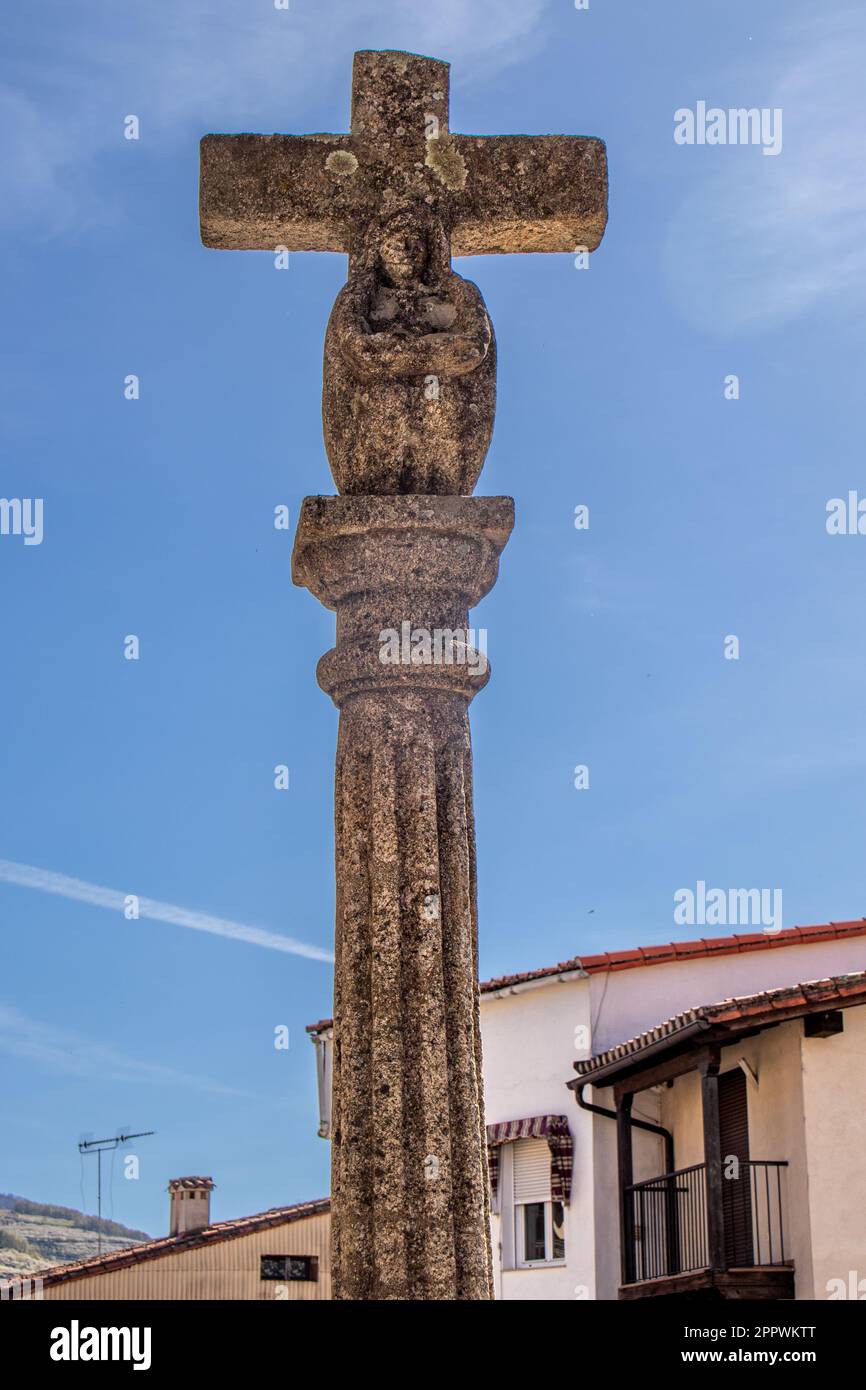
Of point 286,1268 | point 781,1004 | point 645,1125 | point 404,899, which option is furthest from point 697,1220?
point 404,899

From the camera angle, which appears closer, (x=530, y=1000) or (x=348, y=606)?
(x=348, y=606)

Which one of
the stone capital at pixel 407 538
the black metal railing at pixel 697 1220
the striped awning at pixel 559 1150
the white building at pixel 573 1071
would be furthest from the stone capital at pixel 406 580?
the striped awning at pixel 559 1150

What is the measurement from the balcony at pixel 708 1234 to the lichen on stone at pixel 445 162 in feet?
44.3

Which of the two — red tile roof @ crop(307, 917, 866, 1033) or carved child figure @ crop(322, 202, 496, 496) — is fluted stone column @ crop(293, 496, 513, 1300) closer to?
carved child figure @ crop(322, 202, 496, 496)

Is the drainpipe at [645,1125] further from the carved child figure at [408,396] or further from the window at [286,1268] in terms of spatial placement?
the carved child figure at [408,396]

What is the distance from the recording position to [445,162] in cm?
705

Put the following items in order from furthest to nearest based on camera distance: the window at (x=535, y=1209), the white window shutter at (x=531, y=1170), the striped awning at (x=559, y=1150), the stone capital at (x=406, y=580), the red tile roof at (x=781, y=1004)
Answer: the white window shutter at (x=531, y=1170), the window at (x=535, y=1209), the striped awning at (x=559, y=1150), the red tile roof at (x=781, y=1004), the stone capital at (x=406, y=580)

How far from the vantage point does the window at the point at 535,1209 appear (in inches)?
944

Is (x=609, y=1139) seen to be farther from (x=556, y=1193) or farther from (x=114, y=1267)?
(x=114, y=1267)

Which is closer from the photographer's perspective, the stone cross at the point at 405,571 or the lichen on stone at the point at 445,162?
the stone cross at the point at 405,571

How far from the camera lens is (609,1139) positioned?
76.6ft

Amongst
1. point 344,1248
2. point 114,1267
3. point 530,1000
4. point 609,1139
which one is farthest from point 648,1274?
point 344,1248

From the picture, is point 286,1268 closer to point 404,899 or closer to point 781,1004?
point 781,1004

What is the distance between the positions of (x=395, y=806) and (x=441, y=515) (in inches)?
41.0
